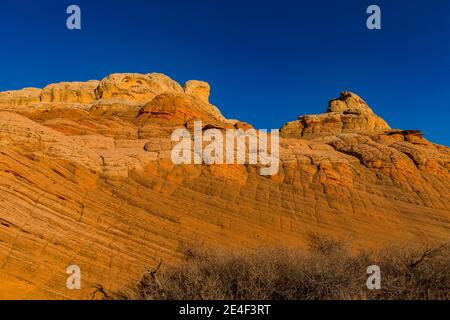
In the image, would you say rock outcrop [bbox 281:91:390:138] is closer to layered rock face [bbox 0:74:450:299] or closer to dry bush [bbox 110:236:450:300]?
layered rock face [bbox 0:74:450:299]

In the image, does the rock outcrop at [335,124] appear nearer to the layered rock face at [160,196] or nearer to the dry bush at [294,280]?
the layered rock face at [160,196]

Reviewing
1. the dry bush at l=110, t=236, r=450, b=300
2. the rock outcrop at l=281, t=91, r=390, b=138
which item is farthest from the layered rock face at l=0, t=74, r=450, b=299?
the rock outcrop at l=281, t=91, r=390, b=138

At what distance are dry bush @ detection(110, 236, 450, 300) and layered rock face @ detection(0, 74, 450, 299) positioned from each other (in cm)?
321

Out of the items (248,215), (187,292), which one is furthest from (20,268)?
(248,215)

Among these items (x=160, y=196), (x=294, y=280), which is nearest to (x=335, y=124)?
(x=160, y=196)

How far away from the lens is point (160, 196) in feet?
62.8

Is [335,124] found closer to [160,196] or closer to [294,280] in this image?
[160,196]

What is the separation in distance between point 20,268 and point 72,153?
8.21 metres

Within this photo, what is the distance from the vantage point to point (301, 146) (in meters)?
31.9

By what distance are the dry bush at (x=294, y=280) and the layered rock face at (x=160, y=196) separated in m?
3.21

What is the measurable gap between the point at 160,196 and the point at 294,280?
453 inches
